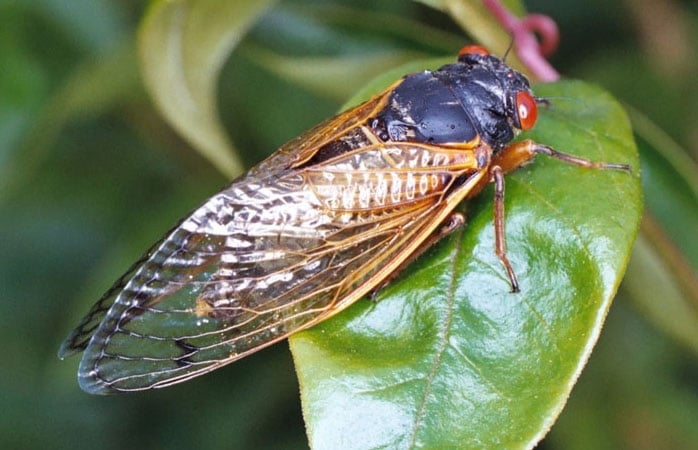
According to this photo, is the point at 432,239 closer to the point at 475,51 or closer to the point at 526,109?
the point at 526,109

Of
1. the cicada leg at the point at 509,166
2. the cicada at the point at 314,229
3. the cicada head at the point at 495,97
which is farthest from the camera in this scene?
the cicada head at the point at 495,97

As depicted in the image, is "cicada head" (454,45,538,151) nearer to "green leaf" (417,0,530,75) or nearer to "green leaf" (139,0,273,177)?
"green leaf" (417,0,530,75)

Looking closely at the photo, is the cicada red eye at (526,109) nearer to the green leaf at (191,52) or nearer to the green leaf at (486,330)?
the green leaf at (486,330)

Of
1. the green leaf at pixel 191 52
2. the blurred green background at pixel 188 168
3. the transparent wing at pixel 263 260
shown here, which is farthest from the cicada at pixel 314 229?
the blurred green background at pixel 188 168

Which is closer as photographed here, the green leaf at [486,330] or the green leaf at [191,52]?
the green leaf at [486,330]

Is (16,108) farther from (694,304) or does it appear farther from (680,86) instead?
(680,86)

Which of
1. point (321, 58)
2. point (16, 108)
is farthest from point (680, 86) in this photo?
point (16, 108)

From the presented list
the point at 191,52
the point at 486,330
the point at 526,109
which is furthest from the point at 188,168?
the point at 486,330

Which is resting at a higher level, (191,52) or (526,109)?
(191,52)
